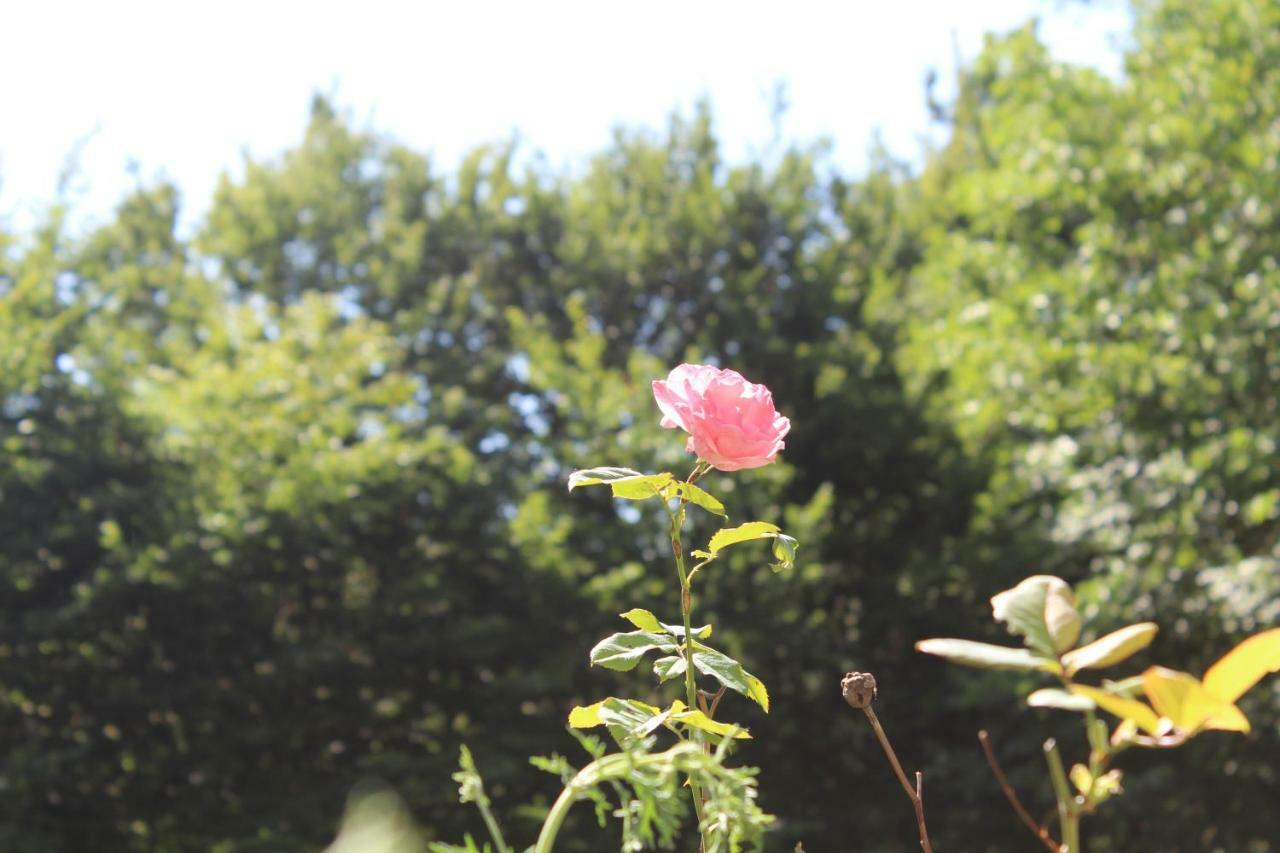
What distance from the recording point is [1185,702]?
19.6 inches

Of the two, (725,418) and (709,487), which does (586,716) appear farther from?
(709,487)

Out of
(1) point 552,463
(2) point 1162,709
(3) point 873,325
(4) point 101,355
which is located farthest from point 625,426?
(2) point 1162,709

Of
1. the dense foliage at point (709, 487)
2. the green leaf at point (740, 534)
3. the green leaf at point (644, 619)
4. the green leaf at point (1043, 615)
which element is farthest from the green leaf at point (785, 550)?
the dense foliage at point (709, 487)

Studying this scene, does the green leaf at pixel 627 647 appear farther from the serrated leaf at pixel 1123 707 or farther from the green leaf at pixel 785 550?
the serrated leaf at pixel 1123 707

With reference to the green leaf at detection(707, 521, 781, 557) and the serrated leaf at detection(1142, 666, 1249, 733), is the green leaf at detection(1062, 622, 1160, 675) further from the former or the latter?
the green leaf at detection(707, 521, 781, 557)

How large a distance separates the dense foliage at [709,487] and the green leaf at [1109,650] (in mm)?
6101

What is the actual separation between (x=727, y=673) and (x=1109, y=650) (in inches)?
16.9

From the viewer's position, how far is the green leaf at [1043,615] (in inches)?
21.4

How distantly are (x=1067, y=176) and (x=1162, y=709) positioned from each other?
7.75 metres

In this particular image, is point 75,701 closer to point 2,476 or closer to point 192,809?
point 192,809

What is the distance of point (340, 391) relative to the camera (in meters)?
7.46

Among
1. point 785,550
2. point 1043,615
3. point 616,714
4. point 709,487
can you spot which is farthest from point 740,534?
point 709,487

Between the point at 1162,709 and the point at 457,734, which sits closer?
the point at 1162,709

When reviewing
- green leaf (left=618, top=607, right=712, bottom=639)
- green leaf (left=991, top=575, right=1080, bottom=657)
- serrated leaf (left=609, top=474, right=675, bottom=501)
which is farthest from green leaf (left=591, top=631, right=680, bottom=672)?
green leaf (left=991, top=575, right=1080, bottom=657)
